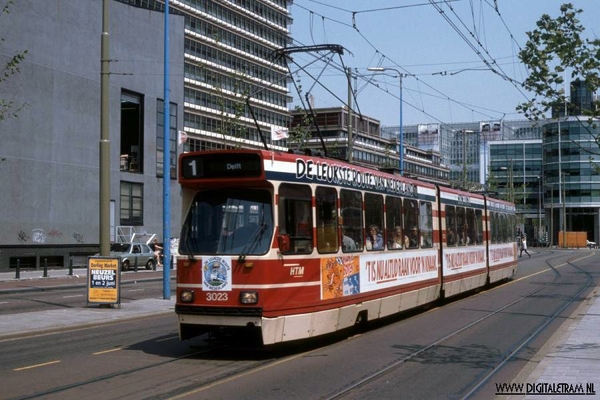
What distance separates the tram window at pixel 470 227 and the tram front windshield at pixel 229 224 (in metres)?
12.4

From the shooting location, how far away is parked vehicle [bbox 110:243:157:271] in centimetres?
4556

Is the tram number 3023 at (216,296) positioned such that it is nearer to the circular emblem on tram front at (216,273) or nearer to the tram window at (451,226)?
the circular emblem on tram front at (216,273)

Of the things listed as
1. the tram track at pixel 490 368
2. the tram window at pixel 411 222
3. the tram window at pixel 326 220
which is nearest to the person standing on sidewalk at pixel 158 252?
the tram track at pixel 490 368

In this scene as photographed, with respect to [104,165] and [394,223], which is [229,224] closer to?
[394,223]

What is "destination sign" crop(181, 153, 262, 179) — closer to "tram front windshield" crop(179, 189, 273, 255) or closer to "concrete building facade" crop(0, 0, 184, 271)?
"tram front windshield" crop(179, 189, 273, 255)

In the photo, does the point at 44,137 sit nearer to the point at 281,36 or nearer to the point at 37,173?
the point at 37,173

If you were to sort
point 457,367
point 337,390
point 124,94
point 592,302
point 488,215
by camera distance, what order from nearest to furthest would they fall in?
point 337,390
point 457,367
point 592,302
point 488,215
point 124,94

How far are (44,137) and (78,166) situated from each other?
10.9ft

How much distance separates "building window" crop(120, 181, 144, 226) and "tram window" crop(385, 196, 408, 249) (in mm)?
39645

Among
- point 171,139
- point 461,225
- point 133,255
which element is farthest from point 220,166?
point 171,139

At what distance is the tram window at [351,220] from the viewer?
1392 centimetres

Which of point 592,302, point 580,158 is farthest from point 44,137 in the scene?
point 580,158

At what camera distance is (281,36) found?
324 ft

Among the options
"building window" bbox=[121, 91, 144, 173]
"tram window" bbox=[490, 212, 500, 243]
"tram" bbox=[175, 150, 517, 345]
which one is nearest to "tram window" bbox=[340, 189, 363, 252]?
"tram" bbox=[175, 150, 517, 345]
